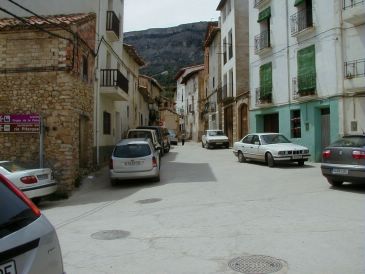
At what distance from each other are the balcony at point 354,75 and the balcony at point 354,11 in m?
1.70

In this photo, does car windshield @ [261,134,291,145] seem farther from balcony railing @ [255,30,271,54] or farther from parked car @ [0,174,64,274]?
parked car @ [0,174,64,274]

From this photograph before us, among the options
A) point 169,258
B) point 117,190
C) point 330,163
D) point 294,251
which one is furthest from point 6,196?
point 117,190

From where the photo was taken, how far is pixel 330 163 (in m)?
11.2

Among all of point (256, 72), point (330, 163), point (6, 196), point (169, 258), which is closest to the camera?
point (6, 196)

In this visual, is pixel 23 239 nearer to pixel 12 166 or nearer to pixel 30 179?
pixel 30 179

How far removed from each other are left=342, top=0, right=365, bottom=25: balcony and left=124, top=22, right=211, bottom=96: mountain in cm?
8158

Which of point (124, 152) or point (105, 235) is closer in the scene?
point (105, 235)

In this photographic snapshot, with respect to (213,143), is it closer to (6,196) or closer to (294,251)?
(294,251)

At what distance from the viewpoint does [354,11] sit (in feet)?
57.2

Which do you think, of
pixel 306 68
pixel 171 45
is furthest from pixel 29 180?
pixel 171 45

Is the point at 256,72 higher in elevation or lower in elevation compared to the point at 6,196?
higher

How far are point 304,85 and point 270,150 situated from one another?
16.9ft

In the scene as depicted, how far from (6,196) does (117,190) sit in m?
11.3

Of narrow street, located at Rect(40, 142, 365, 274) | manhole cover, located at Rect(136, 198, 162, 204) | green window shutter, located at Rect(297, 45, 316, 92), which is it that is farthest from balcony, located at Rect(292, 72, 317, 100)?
manhole cover, located at Rect(136, 198, 162, 204)
